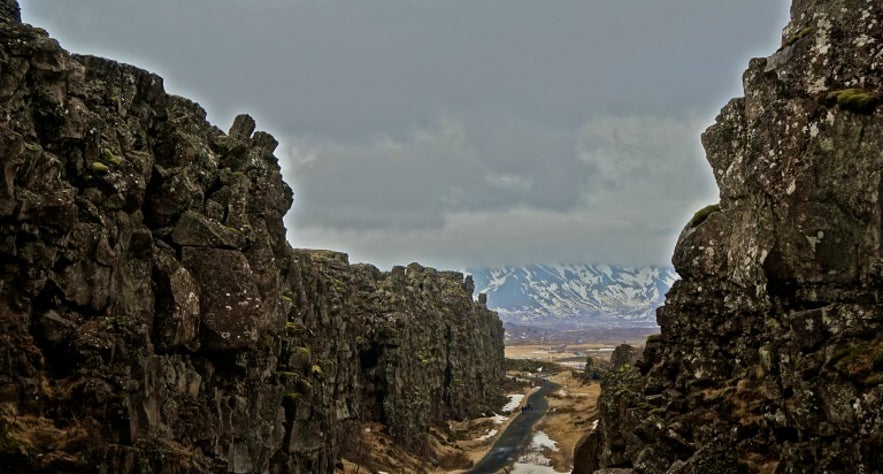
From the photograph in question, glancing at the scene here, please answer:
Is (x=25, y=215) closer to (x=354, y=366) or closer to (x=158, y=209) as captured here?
(x=158, y=209)

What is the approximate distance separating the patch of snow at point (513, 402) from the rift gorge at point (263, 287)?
94.4 m

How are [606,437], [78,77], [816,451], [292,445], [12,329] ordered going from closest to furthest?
[816,451] → [12,329] → [78,77] → [606,437] → [292,445]

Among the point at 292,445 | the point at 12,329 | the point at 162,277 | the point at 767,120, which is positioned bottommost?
the point at 292,445

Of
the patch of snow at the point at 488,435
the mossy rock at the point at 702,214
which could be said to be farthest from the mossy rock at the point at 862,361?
the patch of snow at the point at 488,435

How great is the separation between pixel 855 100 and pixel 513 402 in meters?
139

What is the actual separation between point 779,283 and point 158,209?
2767cm

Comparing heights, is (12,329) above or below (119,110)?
below

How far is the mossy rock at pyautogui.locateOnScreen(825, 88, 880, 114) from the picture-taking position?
1513 cm

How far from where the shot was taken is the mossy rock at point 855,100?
15.1 m

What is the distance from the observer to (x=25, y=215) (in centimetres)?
2155

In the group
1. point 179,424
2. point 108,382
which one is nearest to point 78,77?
point 108,382

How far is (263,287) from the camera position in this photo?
34.3m

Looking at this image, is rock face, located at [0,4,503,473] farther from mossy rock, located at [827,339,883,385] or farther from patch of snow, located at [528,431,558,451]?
patch of snow, located at [528,431,558,451]

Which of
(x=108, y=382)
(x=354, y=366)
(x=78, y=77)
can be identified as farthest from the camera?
(x=354, y=366)
